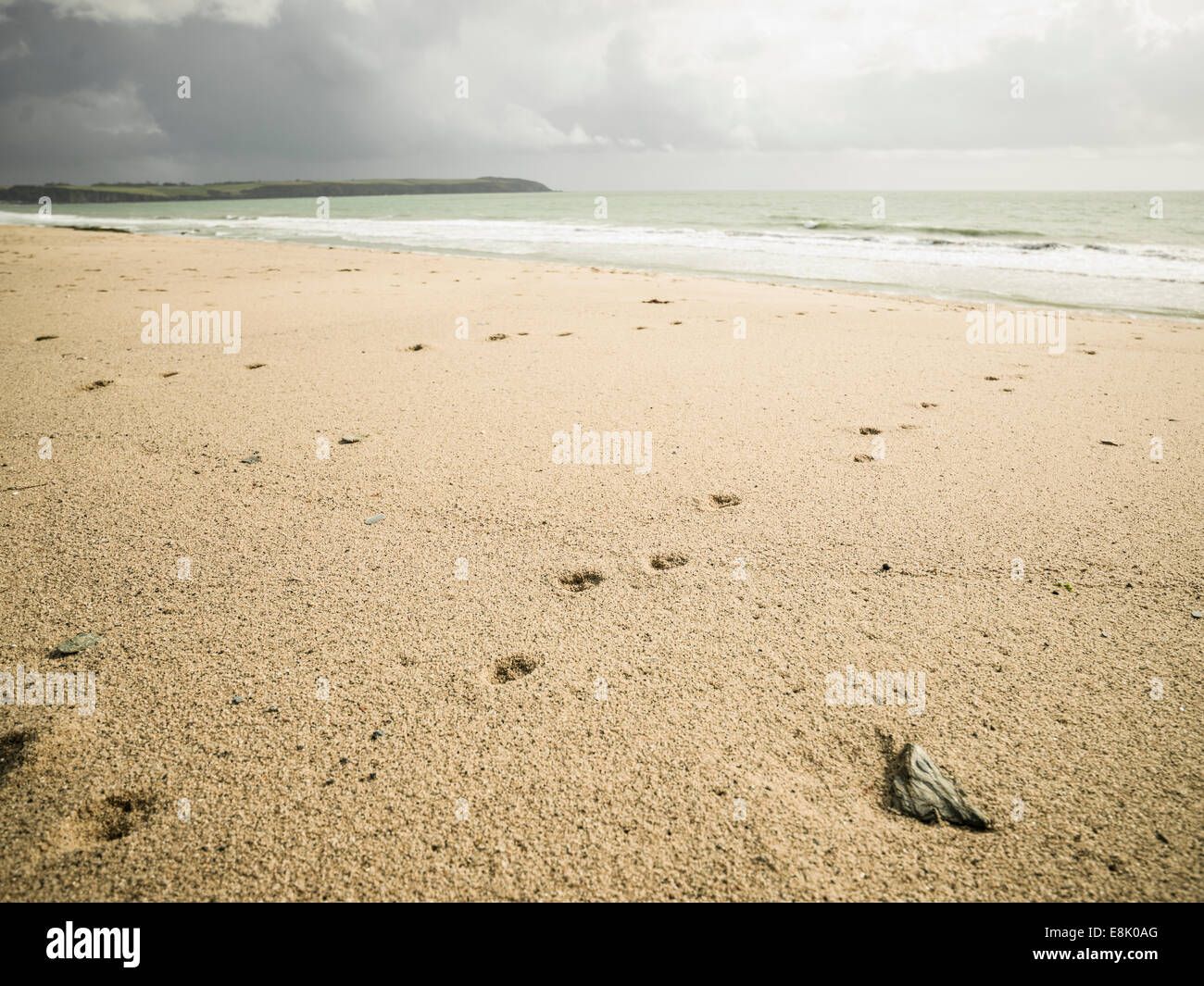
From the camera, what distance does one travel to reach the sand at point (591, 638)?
1.39 m

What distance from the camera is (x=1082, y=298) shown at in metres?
9.80

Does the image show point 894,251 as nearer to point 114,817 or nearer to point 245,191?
point 114,817

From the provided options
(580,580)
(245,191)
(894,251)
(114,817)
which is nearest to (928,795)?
(580,580)

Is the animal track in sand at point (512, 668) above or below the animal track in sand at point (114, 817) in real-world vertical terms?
above

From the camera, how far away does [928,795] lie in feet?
4.97

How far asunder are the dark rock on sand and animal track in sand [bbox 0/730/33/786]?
2.18 metres

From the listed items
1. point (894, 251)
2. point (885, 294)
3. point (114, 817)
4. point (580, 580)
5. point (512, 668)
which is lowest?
point (114, 817)

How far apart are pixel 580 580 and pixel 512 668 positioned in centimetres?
50

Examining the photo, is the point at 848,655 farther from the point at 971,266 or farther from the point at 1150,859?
the point at 971,266

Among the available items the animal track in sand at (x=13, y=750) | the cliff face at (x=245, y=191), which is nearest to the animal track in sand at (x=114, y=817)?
the animal track in sand at (x=13, y=750)

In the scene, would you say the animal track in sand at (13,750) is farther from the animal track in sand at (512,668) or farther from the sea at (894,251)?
the sea at (894,251)

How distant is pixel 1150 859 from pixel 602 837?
1.21 m

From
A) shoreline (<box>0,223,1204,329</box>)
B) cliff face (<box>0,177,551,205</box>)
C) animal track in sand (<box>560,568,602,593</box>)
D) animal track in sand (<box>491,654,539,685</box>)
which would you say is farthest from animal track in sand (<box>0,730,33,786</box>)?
cliff face (<box>0,177,551,205</box>)
